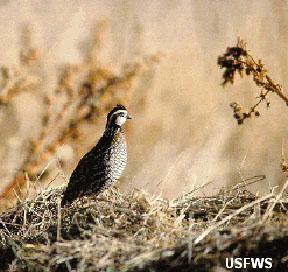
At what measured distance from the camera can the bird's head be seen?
6379 mm

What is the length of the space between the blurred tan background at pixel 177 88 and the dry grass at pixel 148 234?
250 centimetres

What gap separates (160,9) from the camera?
866 centimetres

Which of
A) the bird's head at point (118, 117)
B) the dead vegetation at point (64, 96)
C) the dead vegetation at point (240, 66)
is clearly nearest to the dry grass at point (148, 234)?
the dead vegetation at point (240, 66)

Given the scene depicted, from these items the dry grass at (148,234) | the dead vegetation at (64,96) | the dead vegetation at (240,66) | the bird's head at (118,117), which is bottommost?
the dry grass at (148,234)

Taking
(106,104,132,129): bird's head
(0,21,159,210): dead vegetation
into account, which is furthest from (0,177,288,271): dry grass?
(0,21,159,210): dead vegetation

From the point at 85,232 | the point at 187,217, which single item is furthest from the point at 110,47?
the point at 85,232

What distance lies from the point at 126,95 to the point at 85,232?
10.6ft

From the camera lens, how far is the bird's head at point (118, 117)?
20.9 ft

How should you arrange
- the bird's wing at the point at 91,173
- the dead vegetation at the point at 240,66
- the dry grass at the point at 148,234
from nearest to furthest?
1. the dry grass at the point at 148,234
2. the dead vegetation at the point at 240,66
3. the bird's wing at the point at 91,173

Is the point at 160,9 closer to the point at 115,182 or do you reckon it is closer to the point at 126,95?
the point at 126,95

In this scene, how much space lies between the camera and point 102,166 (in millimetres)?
6160

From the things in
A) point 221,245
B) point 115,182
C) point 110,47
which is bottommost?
point 221,245

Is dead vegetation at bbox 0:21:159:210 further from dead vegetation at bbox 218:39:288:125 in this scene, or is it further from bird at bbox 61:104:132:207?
dead vegetation at bbox 218:39:288:125

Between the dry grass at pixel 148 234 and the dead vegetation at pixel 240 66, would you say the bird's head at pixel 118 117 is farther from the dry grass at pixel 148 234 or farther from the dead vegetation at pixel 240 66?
the dead vegetation at pixel 240 66
